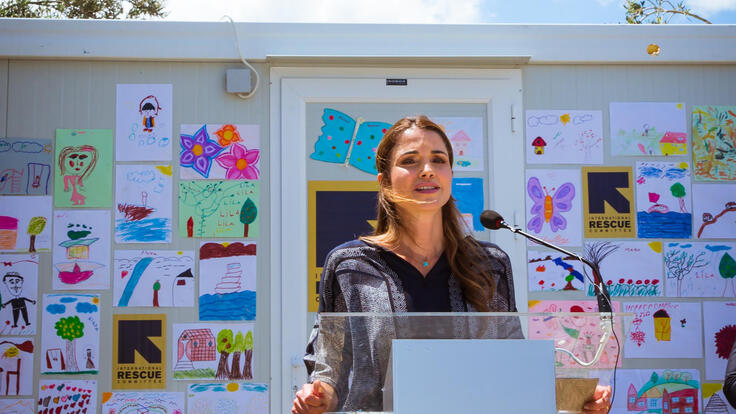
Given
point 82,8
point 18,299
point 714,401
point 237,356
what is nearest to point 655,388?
point 714,401

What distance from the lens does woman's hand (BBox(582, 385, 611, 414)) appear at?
4.91 ft

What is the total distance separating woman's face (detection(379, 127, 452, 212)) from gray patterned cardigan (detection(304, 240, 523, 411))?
175 millimetres

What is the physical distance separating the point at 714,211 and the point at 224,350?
2.64 metres

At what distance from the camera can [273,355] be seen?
3.70m

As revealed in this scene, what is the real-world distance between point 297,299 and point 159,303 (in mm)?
685

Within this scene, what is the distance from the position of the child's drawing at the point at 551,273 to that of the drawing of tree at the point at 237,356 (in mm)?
1479

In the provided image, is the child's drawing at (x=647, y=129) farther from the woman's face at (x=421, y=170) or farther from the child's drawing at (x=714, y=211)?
the woman's face at (x=421, y=170)

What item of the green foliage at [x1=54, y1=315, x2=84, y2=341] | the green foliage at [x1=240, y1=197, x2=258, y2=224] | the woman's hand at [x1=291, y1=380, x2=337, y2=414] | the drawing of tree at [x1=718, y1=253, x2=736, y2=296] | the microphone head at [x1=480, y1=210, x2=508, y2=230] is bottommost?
the green foliage at [x1=54, y1=315, x2=84, y2=341]

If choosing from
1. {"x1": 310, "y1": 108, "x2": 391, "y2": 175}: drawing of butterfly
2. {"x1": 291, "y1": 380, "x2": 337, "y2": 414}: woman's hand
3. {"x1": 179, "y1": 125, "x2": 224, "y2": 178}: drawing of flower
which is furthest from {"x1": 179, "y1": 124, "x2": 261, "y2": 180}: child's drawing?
{"x1": 291, "y1": 380, "x2": 337, "y2": 414}: woman's hand

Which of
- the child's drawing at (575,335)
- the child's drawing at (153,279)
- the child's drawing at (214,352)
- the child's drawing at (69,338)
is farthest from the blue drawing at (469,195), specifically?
the child's drawing at (575,335)

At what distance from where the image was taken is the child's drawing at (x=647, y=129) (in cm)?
394

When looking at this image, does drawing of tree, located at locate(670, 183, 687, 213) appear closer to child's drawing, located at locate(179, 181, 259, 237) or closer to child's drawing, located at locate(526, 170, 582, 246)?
child's drawing, located at locate(526, 170, 582, 246)

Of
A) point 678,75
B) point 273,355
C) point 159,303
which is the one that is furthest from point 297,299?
point 678,75

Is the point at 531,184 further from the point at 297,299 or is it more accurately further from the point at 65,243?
the point at 65,243
